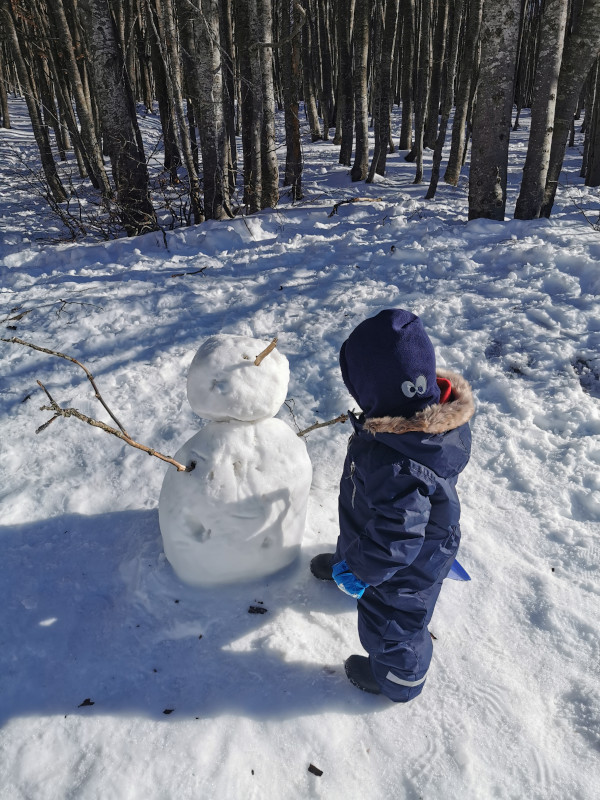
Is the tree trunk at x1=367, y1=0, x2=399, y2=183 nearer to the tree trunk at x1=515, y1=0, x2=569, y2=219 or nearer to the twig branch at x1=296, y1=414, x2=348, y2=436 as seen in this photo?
the tree trunk at x1=515, y1=0, x2=569, y2=219

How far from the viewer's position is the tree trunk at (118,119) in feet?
18.4

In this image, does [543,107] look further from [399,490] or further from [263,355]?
[399,490]

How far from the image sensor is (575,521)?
7.95 feet

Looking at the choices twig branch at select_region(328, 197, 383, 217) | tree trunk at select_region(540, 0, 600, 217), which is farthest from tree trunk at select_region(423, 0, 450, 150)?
tree trunk at select_region(540, 0, 600, 217)

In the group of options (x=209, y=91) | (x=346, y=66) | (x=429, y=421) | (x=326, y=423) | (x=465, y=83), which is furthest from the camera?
(x=346, y=66)

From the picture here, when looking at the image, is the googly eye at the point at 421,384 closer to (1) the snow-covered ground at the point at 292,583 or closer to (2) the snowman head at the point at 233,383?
(2) the snowman head at the point at 233,383

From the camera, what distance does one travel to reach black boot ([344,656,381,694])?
1787 millimetres

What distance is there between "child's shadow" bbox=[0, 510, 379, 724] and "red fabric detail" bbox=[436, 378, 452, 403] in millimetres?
944

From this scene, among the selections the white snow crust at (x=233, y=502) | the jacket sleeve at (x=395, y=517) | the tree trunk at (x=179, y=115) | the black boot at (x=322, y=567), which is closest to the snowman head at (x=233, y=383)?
the white snow crust at (x=233, y=502)

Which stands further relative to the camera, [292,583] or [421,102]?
[421,102]

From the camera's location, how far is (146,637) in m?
1.92

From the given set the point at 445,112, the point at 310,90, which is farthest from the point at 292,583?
the point at 310,90

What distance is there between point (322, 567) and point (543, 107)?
5366mm

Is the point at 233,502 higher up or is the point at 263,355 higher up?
the point at 263,355
